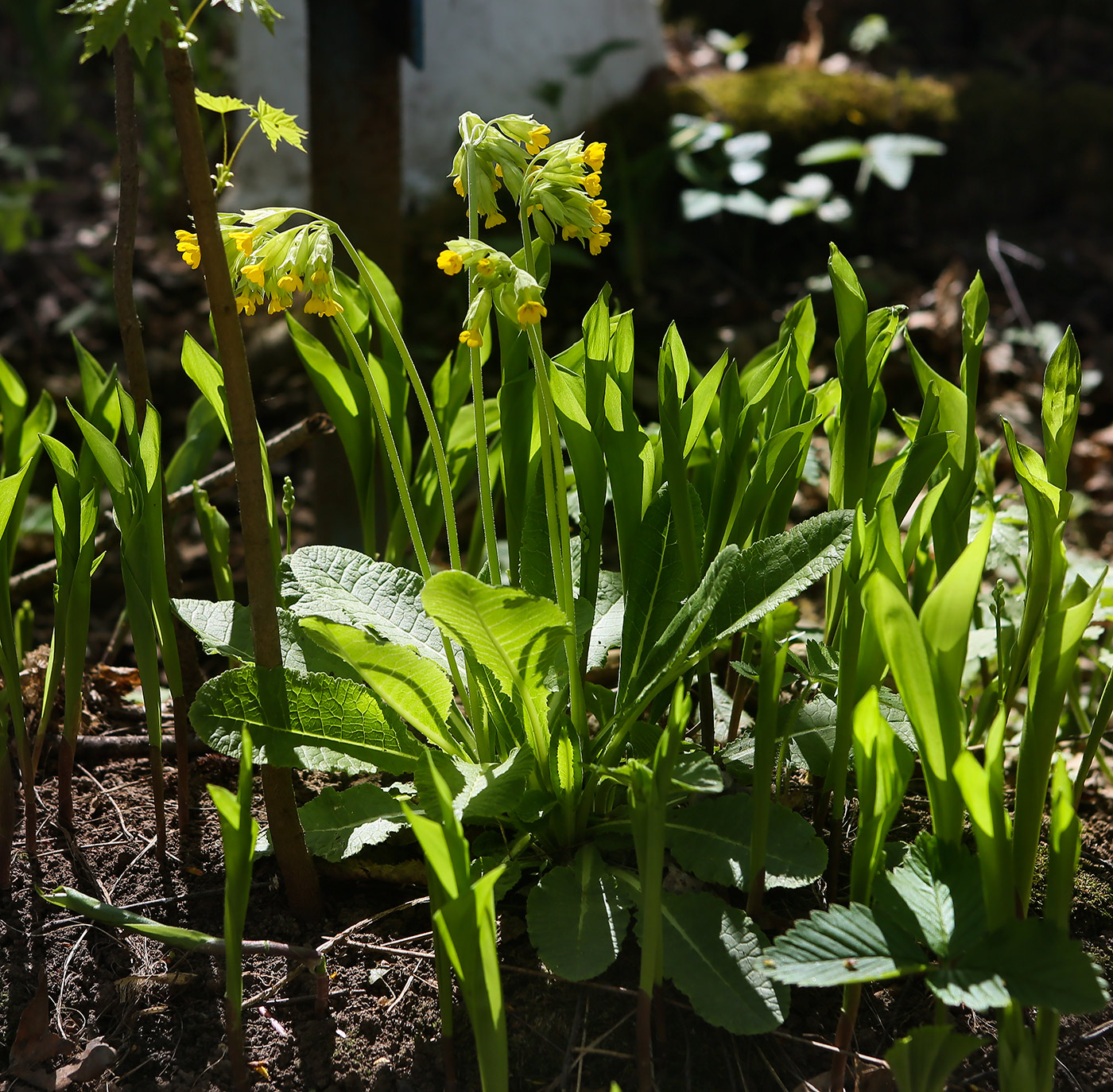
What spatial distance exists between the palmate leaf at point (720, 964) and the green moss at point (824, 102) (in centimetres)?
335

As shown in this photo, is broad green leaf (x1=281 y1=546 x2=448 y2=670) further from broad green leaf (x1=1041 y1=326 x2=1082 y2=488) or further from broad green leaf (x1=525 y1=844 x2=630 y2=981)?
broad green leaf (x1=1041 y1=326 x2=1082 y2=488)

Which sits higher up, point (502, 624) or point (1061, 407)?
point (1061, 407)

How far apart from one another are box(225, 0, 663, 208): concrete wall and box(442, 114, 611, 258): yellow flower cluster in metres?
2.72

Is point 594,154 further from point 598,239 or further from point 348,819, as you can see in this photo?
point 348,819

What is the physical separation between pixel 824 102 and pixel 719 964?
360 centimetres

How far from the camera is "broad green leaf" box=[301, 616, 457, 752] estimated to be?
892 mm

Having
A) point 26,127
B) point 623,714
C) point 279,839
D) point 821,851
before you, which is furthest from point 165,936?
point 26,127

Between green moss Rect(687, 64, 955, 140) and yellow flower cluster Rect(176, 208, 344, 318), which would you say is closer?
yellow flower cluster Rect(176, 208, 344, 318)

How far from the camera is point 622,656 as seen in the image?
114 centimetres

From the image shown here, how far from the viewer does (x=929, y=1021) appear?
0.94 meters

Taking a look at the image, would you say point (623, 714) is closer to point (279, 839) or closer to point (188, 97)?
point (279, 839)

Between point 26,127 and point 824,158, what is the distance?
Result: 14.8 ft

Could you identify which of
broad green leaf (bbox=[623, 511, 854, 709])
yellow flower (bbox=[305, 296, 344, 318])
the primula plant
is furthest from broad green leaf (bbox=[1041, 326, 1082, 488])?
yellow flower (bbox=[305, 296, 344, 318])

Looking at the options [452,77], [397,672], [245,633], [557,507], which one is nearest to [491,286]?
[557,507]
